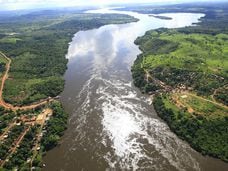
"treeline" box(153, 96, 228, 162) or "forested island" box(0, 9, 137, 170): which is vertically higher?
"treeline" box(153, 96, 228, 162)

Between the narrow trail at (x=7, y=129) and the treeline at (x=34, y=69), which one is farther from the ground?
the narrow trail at (x=7, y=129)

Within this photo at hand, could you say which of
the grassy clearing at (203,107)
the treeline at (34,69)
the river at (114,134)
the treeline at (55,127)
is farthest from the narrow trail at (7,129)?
the grassy clearing at (203,107)

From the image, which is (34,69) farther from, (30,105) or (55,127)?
(55,127)

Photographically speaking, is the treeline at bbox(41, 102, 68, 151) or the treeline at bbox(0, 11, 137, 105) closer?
the treeline at bbox(41, 102, 68, 151)

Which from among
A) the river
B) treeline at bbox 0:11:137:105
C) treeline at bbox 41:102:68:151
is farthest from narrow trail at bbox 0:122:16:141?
the river

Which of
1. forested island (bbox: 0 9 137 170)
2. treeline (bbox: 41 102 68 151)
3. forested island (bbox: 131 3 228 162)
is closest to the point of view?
forested island (bbox: 0 9 137 170)

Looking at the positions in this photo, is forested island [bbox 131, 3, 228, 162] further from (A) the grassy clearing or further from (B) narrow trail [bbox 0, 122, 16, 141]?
(B) narrow trail [bbox 0, 122, 16, 141]

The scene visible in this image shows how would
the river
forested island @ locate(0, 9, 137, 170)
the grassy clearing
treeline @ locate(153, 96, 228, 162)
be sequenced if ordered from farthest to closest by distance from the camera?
the grassy clearing < forested island @ locate(0, 9, 137, 170) < treeline @ locate(153, 96, 228, 162) < the river

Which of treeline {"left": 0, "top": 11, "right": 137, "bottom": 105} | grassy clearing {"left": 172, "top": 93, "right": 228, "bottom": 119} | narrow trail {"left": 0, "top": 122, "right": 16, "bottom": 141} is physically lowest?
treeline {"left": 0, "top": 11, "right": 137, "bottom": 105}

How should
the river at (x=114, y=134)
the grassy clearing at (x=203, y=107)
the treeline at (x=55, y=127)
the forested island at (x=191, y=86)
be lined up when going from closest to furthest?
the river at (x=114, y=134), the treeline at (x=55, y=127), the forested island at (x=191, y=86), the grassy clearing at (x=203, y=107)

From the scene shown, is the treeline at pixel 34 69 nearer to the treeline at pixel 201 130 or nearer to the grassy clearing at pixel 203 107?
the treeline at pixel 201 130
